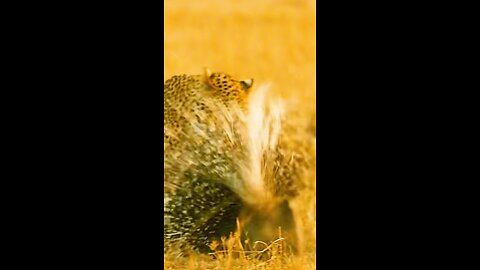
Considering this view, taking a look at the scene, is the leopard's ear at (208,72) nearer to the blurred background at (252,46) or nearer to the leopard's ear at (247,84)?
the blurred background at (252,46)

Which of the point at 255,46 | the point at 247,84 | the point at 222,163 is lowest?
the point at 222,163

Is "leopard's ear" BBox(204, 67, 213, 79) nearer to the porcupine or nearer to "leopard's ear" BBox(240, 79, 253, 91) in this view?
the porcupine

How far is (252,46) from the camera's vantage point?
311 cm

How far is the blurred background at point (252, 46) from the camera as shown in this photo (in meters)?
3.10

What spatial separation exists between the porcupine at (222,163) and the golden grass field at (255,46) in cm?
6

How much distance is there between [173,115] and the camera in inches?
122

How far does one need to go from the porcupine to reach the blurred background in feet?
0.18

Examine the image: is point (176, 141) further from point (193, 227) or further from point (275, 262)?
point (275, 262)

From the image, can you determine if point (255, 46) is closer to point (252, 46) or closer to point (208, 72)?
point (252, 46)

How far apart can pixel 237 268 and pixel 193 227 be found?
0.23m

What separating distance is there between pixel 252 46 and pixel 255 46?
0.01 meters

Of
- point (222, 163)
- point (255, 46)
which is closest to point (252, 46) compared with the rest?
point (255, 46)

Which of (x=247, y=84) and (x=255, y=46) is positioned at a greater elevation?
(x=255, y=46)

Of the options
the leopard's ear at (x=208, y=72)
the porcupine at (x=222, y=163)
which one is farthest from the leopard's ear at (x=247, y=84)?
the leopard's ear at (x=208, y=72)
